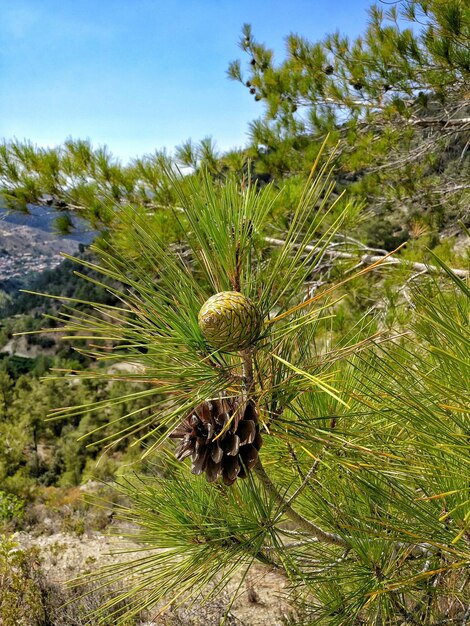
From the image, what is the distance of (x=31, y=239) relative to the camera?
84.6 m

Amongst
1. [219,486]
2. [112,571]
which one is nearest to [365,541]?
[219,486]

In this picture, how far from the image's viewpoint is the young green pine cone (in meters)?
0.54

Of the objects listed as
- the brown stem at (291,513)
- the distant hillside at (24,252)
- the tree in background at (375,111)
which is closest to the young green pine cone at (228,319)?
the brown stem at (291,513)

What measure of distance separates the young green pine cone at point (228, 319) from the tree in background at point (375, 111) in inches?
110

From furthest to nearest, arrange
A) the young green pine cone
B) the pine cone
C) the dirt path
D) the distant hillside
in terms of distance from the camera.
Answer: the distant hillside, the dirt path, the pine cone, the young green pine cone

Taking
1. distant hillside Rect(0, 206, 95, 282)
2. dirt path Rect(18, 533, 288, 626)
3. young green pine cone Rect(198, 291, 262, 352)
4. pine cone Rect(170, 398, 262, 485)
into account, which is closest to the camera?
young green pine cone Rect(198, 291, 262, 352)

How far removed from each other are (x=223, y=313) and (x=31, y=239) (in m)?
93.8

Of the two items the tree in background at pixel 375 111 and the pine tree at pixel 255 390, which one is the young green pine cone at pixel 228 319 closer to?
the pine tree at pixel 255 390

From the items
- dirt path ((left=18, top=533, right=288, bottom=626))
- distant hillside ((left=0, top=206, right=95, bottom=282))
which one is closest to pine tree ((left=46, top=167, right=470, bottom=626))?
dirt path ((left=18, top=533, right=288, bottom=626))

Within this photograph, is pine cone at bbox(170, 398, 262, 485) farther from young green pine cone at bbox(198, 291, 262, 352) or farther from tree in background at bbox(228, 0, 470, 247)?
tree in background at bbox(228, 0, 470, 247)

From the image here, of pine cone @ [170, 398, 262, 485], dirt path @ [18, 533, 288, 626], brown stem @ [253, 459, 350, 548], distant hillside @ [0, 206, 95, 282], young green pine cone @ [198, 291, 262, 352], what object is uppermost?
distant hillside @ [0, 206, 95, 282]

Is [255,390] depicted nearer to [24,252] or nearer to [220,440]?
[220,440]

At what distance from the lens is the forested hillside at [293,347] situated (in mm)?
609

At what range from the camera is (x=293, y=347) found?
2.91 ft
